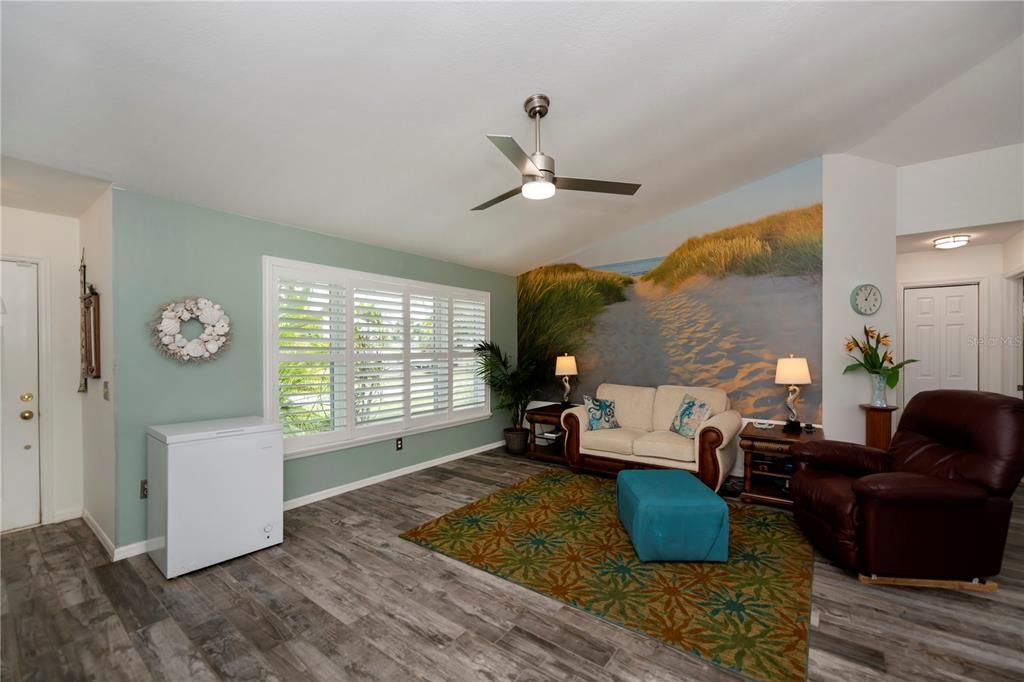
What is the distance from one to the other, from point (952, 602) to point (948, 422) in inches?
42.6

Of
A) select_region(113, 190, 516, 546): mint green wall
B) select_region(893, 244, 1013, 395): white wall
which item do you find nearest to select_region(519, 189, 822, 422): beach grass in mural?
select_region(893, 244, 1013, 395): white wall

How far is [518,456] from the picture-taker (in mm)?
5562

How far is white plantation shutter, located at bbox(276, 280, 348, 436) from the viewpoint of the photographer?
367cm

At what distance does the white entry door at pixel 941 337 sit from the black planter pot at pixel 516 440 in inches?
179

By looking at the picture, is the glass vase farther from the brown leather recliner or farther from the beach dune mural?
the brown leather recliner

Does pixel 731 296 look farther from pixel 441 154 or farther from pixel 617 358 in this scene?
pixel 441 154

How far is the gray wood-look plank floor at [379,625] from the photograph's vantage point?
6.11 ft

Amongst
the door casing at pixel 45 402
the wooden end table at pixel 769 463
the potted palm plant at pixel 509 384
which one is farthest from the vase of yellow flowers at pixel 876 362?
the door casing at pixel 45 402

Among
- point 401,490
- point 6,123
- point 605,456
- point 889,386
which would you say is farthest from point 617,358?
point 6,123

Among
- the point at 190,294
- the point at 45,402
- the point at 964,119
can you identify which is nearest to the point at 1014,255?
the point at 964,119

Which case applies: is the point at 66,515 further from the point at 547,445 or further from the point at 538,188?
the point at 547,445

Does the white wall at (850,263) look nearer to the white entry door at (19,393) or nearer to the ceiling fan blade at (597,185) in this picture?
the ceiling fan blade at (597,185)

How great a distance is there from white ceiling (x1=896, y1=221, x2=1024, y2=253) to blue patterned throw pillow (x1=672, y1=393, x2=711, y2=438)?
2495 millimetres

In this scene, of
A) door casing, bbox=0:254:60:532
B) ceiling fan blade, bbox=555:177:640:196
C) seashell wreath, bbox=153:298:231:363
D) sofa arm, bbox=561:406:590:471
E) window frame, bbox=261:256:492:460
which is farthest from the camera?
sofa arm, bbox=561:406:590:471
